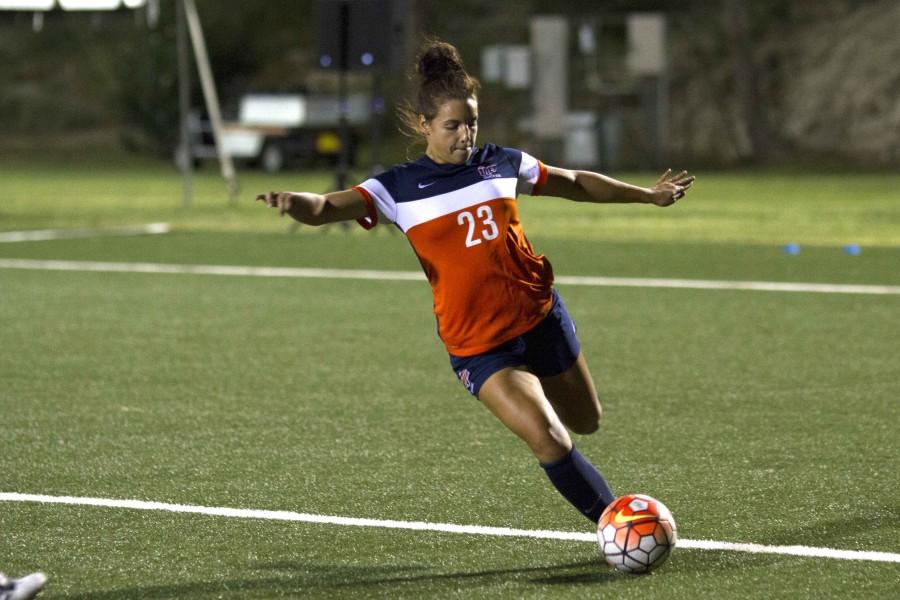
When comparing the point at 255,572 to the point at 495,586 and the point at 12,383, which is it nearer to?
the point at 495,586

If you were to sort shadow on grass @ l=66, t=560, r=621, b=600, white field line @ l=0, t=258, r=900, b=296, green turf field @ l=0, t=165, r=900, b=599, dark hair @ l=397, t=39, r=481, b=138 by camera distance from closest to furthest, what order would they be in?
shadow on grass @ l=66, t=560, r=621, b=600 → green turf field @ l=0, t=165, r=900, b=599 → dark hair @ l=397, t=39, r=481, b=138 → white field line @ l=0, t=258, r=900, b=296

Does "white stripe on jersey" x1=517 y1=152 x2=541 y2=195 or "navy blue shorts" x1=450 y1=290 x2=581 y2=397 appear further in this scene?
"white stripe on jersey" x1=517 y1=152 x2=541 y2=195

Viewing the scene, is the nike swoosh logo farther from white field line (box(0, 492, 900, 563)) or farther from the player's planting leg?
white field line (box(0, 492, 900, 563))

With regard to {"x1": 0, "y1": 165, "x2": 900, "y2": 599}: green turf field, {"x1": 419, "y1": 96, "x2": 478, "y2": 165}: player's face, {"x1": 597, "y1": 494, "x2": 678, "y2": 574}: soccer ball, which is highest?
{"x1": 419, "y1": 96, "x2": 478, "y2": 165}: player's face

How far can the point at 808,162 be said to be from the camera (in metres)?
41.6

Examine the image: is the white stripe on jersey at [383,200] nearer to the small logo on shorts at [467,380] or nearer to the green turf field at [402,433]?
the small logo on shorts at [467,380]

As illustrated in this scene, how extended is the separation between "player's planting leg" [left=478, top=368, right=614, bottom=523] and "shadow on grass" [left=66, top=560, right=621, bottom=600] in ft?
0.76

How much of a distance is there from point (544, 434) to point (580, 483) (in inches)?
9.0

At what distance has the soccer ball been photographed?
5.29 meters

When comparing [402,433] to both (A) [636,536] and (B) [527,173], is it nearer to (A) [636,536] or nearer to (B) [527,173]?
(B) [527,173]

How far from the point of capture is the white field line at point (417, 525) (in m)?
5.55

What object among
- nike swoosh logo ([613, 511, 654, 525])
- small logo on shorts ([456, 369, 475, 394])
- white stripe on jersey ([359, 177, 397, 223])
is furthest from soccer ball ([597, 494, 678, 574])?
white stripe on jersey ([359, 177, 397, 223])

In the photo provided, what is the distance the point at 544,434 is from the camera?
5.37 meters

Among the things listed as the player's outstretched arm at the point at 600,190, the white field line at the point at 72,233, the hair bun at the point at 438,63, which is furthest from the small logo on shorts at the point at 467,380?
the white field line at the point at 72,233
